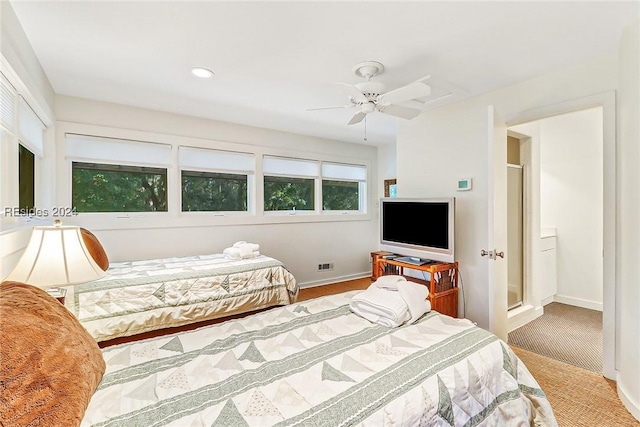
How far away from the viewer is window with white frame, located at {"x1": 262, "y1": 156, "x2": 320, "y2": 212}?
458 centimetres

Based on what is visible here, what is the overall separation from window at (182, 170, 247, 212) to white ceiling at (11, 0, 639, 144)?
1183 millimetres

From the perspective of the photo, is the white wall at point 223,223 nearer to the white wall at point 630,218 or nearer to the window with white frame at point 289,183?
the window with white frame at point 289,183

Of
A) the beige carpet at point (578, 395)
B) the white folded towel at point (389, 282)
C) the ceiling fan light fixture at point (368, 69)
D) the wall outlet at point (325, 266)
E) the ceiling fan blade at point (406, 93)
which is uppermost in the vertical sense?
the ceiling fan light fixture at point (368, 69)

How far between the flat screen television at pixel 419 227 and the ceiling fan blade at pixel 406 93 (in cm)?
122

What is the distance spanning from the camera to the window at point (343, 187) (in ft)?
17.1

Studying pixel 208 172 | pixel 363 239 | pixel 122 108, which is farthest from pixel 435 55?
pixel 363 239

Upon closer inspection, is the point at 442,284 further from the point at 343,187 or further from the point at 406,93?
the point at 343,187

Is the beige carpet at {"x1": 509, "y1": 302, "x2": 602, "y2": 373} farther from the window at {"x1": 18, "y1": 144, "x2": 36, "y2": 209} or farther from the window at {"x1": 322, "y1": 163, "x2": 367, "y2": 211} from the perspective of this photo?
the window at {"x1": 18, "y1": 144, "x2": 36, "y2": 209}

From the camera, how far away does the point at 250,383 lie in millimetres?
1207

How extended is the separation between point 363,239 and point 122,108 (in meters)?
4.08

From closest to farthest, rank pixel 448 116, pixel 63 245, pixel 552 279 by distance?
pixel 63 245
pixel 448 116
pixel 552 279

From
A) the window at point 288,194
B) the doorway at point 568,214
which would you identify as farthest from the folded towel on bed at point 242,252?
the doorway at point 568,214

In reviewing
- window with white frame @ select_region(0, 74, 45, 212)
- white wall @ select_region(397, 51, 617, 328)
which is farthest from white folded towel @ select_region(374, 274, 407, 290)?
window with white frame @ select_region(0, 74, 45, 212)

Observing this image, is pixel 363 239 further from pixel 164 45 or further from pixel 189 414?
pixel 189 414
